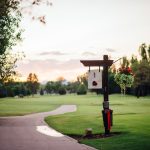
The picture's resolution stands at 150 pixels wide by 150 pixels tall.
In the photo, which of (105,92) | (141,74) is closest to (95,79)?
(105,92)

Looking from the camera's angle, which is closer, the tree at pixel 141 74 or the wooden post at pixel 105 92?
the wooden post at pixel 105 92

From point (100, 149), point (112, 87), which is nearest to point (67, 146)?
point (100, 149)

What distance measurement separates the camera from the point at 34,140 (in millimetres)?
17750

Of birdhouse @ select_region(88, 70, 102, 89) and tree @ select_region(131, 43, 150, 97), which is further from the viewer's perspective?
tree @ select_region(131, 43, 150, 97)

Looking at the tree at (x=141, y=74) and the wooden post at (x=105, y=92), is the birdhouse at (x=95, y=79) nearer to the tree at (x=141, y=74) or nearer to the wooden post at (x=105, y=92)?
the wooden post at (x=105, y=92)

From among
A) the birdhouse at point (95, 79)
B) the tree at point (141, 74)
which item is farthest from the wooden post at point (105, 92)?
the tree at point (141, 74)

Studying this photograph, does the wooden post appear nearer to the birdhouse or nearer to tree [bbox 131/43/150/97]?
the birdhouse

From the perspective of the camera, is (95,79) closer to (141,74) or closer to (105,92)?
(105,92)

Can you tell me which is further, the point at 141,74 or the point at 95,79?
the point at 141,74

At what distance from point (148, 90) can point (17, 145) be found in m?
109

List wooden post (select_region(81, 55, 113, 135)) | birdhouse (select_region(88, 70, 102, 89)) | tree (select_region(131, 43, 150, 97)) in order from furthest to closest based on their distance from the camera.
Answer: tree (select_region(131, 43, 150, 97)), wooden post (select_region(81, 55, 113, 135)), birdhouse (select_region(88, 70, 102, 89))

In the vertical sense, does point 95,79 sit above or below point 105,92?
above

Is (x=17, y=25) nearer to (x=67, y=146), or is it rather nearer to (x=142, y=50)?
(x=67, y=146)

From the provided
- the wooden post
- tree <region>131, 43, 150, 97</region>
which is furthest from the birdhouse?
tree <region>131, 43, 150, 97</region>
